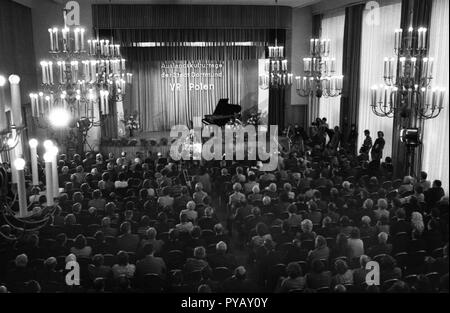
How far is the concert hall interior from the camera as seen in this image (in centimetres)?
728

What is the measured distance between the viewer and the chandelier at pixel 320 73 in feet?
54.8

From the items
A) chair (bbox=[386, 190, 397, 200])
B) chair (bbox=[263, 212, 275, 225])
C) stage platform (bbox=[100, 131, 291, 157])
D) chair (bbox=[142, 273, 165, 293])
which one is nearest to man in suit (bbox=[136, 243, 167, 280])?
chair (bbox=[142, 273, 165, 293])

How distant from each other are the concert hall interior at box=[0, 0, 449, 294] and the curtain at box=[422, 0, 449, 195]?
0.18ft

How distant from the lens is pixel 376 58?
17297mm

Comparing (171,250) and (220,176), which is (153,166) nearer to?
(220,176)

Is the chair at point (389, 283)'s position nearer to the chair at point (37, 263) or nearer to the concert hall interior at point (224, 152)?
the concert hall interior at point (224, 152)

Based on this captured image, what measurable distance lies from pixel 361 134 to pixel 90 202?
37.5ft

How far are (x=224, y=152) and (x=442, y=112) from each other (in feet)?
25.2

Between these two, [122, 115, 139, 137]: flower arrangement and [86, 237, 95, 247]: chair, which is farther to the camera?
[122, 115, 139, 137]: flower arrangement

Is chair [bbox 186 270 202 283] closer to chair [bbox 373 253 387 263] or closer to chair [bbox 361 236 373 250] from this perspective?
chair [bbox 373 253 387 263]

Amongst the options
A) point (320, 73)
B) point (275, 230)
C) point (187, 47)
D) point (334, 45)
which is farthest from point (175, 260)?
point (187, 47)

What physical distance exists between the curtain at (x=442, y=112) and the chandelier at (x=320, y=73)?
365cm

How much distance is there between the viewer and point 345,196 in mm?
11289
